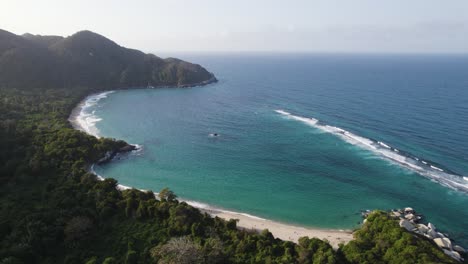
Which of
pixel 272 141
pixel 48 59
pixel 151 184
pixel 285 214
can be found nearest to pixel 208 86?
pixel 48 59

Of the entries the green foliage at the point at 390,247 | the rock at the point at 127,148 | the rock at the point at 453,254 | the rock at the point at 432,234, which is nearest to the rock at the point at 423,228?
the rock at the point at 432,234

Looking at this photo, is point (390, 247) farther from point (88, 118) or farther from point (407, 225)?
point (88, 118)

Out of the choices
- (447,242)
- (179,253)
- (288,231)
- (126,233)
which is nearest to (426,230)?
(447,242)

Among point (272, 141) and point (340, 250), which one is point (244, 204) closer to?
point (340, 250)

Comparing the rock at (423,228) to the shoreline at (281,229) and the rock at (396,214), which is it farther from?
the shoreline at (281,229)

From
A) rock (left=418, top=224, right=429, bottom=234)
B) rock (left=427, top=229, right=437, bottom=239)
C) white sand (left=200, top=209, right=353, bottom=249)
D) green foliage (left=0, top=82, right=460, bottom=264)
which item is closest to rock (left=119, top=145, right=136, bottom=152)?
green foliage (left=0, top=82, right=460, bottom=264)

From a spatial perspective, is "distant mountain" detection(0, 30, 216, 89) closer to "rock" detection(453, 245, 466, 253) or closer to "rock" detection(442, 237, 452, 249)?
"rock" detection(442, 237, 452, 249)
